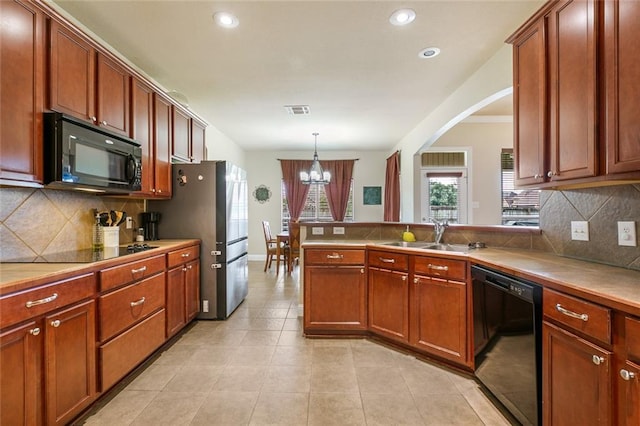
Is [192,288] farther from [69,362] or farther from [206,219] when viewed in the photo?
[69,362]

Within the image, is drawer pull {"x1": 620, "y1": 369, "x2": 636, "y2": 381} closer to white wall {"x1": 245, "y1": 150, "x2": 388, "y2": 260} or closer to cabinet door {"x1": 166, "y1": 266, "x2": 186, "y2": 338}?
cabinet door {"x1": 166, "y1": 266, "x2": 186, "y2": 338}

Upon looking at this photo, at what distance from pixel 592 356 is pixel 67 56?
3.11 m

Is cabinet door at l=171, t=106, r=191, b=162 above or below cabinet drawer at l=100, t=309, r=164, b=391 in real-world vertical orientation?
above

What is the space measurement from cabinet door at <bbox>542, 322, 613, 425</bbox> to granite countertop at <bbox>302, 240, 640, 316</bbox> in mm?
204

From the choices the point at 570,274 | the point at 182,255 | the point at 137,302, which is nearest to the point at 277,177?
the point at 182,255

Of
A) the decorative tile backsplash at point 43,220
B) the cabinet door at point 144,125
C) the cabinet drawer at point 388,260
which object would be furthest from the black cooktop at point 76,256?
the cabinet drawer at point 388,260

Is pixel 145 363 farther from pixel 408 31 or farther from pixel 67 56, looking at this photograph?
pixel 408 31

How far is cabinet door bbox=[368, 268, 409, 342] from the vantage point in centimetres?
245

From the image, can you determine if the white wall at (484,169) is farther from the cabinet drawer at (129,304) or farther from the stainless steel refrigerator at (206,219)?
the cabinet drawer at (129,304)

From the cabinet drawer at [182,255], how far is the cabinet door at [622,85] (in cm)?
300

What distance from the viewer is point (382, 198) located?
7.13 metres

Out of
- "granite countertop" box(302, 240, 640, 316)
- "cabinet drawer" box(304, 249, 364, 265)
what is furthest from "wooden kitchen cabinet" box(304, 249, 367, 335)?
"granite countertop" box(302, 240, 640, 316)

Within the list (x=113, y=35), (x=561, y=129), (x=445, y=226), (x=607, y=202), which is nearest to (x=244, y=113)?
(x=113, y=35)

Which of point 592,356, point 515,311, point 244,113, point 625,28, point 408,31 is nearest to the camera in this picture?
point 592,356
